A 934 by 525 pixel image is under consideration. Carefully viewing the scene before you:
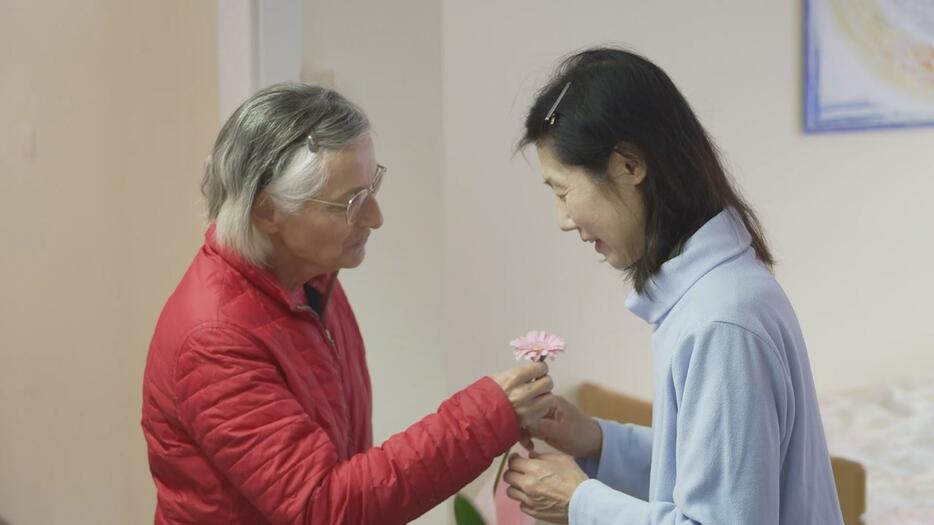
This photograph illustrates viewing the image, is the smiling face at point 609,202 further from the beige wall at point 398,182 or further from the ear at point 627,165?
the beige wall at point 398,182

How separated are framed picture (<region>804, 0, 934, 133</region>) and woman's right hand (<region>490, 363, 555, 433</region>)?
79.1 inches

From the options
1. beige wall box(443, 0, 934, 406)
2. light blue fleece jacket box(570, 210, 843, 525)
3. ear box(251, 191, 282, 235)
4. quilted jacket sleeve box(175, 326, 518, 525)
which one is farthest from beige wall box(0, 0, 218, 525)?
light blue fleece jacket box(570, 210, 843, 525)

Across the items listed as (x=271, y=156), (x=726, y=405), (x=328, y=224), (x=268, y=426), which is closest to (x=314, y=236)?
(x=328, y=224)

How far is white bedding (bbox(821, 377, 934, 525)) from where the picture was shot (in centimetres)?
241

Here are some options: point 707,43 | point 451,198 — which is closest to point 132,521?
point 451,198

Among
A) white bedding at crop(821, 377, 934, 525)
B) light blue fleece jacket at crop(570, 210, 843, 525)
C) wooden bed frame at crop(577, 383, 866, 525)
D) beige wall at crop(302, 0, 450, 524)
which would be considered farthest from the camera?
beige wall at crop(302, 0, 450, 524)

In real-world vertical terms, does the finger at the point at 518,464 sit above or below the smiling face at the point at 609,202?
below

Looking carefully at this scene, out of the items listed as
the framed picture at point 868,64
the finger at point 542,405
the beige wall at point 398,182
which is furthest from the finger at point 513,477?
the framed picture at point 868,64

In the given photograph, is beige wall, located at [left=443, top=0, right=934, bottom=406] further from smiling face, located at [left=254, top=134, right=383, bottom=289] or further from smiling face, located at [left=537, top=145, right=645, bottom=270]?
smiling face, located at [left=537, top=145, right=645, bottom=270]

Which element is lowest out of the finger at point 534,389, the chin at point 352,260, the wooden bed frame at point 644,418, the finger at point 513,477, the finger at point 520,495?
the wooden bed frame at point 644,418

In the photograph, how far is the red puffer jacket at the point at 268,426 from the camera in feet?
4.52

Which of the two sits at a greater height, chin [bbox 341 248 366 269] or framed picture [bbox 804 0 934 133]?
framed picture [bbox 804 0 934 133]

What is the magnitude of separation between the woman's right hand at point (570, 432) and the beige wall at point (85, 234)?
144 centimetres

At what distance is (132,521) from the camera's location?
308 cm
